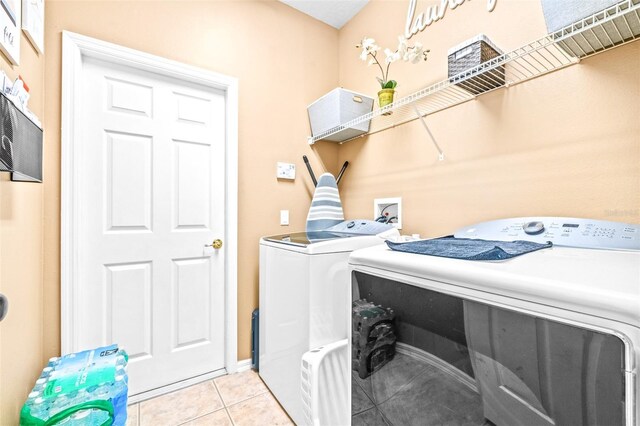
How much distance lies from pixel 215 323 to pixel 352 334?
1.30 metres

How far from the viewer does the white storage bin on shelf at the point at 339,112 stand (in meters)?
1.95

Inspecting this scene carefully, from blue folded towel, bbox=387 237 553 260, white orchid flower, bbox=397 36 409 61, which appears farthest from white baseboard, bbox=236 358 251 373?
white orchid flower, bbox=397 36 409 61

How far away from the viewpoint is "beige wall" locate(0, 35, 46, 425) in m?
1.01

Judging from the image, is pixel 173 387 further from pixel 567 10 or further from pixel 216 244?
pixel 567 10

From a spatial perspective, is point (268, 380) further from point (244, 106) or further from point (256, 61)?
point (256, 61)

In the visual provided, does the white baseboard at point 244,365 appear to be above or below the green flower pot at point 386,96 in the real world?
below

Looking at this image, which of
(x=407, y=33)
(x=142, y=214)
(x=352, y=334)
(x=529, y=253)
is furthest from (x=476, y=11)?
(x=142, y=214)

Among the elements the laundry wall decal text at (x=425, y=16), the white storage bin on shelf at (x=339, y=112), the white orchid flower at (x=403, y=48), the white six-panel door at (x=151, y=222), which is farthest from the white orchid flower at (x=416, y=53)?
the white six-panel door at (x=151, y=222)

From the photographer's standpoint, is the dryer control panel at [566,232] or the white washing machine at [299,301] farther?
the white washing machine at [299,301]

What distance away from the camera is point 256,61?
207 centimetres

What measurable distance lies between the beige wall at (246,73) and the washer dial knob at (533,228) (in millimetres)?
1500

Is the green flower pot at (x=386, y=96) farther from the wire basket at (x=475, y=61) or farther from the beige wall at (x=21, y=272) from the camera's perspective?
the beige wall at (x=21, y=272)

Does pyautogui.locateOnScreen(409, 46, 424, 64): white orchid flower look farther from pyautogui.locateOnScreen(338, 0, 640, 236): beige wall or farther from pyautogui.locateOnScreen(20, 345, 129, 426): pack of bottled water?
pyautogui.locateOnScreen(20, 345, 129, 426): pack of bottled water

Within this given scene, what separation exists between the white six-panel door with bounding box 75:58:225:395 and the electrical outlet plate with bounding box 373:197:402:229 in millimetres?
1085
